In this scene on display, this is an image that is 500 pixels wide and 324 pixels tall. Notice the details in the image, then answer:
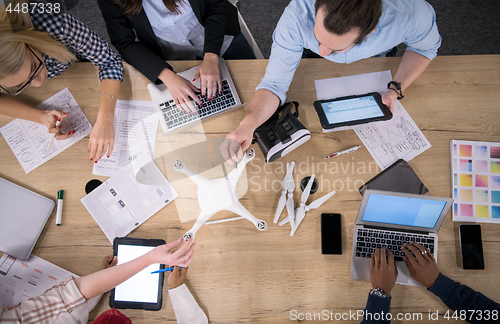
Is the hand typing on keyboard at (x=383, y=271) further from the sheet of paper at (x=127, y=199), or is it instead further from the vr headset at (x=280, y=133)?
the sheet of paper at (x=127, y=199)

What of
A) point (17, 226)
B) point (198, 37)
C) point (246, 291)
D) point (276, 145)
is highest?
point (198, 37)

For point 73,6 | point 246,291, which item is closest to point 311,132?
point 246,291

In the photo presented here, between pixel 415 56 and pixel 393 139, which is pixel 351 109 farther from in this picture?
pixel 415 56

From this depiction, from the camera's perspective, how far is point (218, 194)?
1089 millimetres

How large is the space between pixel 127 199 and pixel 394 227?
1012mm

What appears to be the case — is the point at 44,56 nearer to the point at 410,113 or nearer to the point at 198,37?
the point at 198,37

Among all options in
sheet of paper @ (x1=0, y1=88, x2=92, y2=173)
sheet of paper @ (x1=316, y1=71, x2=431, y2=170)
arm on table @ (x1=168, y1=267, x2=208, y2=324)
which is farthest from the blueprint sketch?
sheet of paper @ (x1=0, y1=88, x2=92, y2=173)

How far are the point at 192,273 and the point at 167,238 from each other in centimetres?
16

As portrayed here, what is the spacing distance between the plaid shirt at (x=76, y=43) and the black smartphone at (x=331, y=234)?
39.5 inches

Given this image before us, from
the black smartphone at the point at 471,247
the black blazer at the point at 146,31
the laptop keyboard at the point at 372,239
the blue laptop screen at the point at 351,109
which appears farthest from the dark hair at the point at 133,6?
the black smartphone at the point at 471,247

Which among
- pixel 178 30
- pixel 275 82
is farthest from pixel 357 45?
pixel 178 30

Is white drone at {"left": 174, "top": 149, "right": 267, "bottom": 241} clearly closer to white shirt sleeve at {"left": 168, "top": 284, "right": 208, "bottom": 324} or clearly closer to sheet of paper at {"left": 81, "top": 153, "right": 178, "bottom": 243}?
sheet of paper at {"left": 81, "top": 153, "right": 178, "bottom": 243}

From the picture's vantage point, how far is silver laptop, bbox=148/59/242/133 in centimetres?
116

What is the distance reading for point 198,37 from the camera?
1381mm
